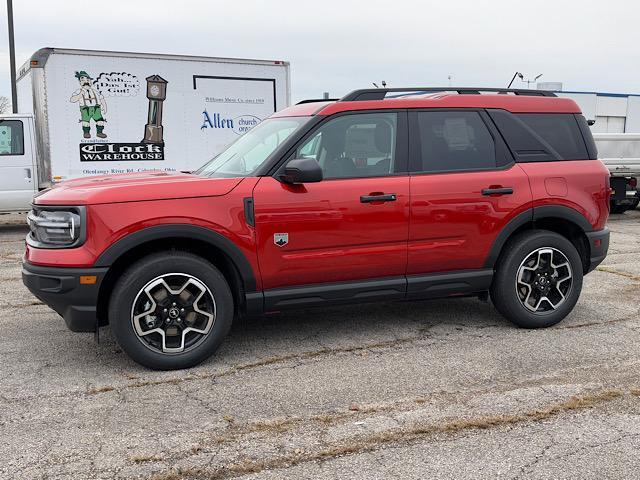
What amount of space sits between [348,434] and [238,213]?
171 cm

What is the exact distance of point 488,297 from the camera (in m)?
5.54

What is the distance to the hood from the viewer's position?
13.8 ft

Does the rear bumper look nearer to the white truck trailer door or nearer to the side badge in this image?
the side badge

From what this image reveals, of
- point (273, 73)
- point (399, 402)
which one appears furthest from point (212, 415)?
point (273, 73)

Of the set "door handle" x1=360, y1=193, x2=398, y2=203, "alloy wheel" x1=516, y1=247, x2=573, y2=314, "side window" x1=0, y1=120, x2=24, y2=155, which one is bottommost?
"alloy wheel" x1=516, y1=247, x2=573, y2=314

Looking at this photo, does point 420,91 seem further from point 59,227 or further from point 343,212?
point 59,227

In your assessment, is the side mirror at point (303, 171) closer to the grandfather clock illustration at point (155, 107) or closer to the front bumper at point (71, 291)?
the front bumper at point (71, 291)

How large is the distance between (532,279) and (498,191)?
82 cm

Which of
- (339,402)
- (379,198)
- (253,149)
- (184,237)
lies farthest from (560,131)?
(184,237)

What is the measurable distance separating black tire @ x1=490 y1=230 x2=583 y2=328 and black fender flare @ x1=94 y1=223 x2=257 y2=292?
6.62ft

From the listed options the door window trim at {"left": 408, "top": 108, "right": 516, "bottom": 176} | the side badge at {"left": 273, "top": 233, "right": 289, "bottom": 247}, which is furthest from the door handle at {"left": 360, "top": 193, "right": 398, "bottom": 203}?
the side badge at {"left": 273, "top": 233, "right": 289, "bottom": 247}

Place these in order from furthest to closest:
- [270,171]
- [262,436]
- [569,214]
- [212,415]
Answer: [569,214]
[270,171]
[212,415]
[262,436]

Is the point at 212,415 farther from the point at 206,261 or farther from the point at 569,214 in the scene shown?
the point at 569,214

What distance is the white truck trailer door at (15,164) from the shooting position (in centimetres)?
1159
